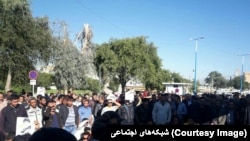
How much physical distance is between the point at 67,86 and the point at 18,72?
1851cm

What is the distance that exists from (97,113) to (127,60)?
143 feet

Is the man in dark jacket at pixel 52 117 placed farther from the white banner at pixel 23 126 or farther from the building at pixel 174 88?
the building at pixel 174 88

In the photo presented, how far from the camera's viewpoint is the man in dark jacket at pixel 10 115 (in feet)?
31.0

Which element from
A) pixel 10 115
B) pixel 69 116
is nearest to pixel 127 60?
pixel 69 116

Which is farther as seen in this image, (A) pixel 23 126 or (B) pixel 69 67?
(B) pixel 69 67

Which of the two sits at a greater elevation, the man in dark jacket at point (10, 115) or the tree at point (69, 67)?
the tree at point (69, 67)

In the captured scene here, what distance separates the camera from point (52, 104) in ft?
36.1

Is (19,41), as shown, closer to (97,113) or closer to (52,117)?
(97,113)

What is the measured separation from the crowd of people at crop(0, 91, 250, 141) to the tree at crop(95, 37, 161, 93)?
38.0m

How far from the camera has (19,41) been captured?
29.7 m

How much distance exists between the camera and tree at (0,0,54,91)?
29.3 metres

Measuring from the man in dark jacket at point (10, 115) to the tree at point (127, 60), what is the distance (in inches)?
1829

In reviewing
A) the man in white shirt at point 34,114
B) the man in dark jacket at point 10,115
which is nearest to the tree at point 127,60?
the man in white shirt at point 34,114

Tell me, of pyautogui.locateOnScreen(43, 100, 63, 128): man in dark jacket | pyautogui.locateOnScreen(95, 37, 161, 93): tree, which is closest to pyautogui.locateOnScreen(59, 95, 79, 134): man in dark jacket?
pyautogui.locateOnScreen(43, 100, 63, 128): man in dark jacket
